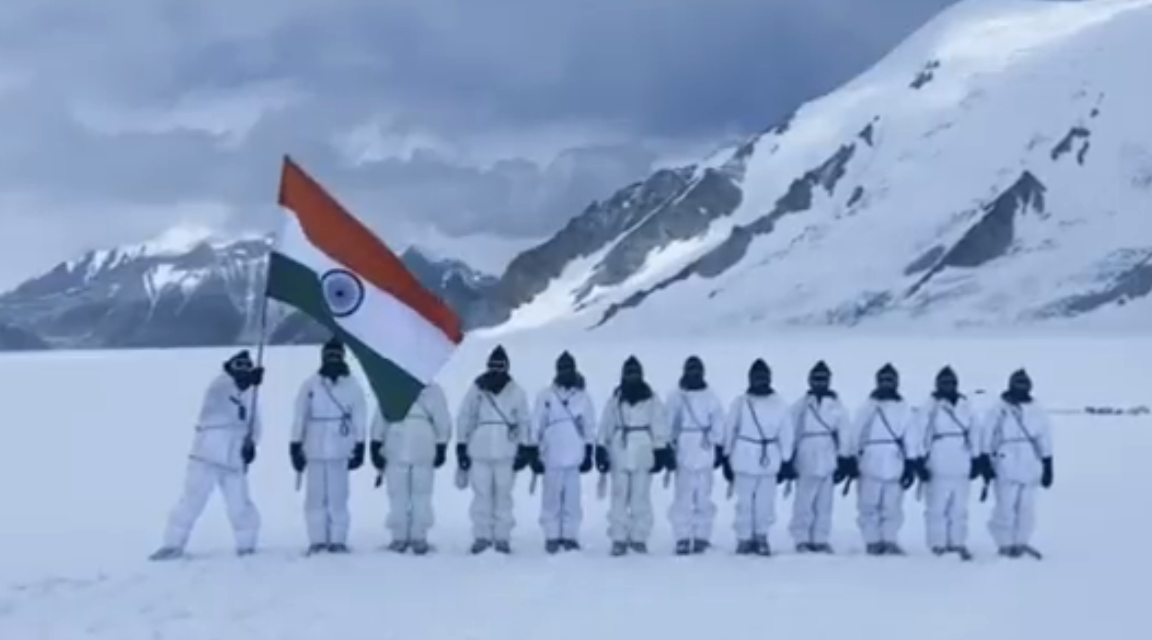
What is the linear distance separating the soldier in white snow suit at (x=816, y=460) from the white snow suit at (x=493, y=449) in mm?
2646

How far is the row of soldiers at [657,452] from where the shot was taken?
15.8 metres

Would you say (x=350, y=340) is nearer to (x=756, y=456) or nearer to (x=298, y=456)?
(x=298, y=456)

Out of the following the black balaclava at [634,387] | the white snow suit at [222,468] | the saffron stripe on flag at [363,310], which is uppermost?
the saffron stripe on flag at [363,310]

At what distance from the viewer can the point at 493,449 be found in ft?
52.2

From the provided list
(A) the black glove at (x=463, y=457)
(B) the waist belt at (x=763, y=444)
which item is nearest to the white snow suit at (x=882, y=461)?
(B) the waist belt at (x=763, y=444)

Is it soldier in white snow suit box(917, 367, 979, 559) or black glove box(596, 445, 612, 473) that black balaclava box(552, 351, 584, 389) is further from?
soldier in white snow suit box(917, 367, 979, 559)

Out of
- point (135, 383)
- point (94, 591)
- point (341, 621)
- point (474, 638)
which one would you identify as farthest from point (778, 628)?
point (135, 383)

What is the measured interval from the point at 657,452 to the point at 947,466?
109 inches

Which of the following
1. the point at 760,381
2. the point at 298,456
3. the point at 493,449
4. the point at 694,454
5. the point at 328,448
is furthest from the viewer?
the point at 760,381

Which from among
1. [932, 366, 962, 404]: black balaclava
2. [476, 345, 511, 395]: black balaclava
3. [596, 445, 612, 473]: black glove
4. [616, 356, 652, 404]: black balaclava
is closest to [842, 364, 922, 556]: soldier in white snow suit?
[932, 366, 962, 404]: black balaclava

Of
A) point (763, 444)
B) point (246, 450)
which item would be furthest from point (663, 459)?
point (246, 450)

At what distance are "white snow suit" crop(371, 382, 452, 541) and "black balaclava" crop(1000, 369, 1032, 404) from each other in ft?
17.7

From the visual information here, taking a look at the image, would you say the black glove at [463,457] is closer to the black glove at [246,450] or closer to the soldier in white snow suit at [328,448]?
the soldier in white snow suit at [328,448]

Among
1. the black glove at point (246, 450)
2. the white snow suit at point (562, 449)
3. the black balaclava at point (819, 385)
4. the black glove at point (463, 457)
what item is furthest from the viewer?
the black balaclava at point (819, 385)
